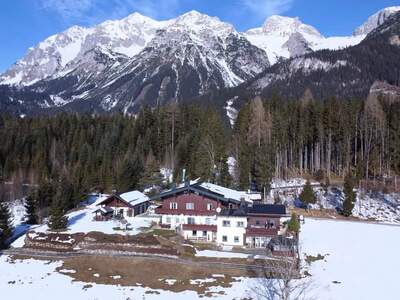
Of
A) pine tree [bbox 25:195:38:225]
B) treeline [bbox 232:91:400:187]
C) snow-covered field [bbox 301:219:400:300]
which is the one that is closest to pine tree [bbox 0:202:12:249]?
pine tree [bbox 25:195:38:225]

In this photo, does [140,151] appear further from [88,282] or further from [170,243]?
[88,282]

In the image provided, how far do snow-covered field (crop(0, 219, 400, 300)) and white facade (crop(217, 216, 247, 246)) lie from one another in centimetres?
784

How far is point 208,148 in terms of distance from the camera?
87.2 meters

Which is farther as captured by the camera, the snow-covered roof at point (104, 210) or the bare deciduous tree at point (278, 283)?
the snow-covered roof at point (104, 210)

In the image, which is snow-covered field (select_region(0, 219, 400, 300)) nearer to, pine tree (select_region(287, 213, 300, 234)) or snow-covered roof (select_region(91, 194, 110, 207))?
pine tree (select_region(287, 213, 300, 234))

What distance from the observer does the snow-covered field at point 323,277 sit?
121ft

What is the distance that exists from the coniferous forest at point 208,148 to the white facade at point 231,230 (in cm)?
2430

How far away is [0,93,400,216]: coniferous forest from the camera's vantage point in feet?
271

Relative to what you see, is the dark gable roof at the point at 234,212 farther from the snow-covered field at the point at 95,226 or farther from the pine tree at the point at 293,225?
the snow-covered field at the point at 95,226

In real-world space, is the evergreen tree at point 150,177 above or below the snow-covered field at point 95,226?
above

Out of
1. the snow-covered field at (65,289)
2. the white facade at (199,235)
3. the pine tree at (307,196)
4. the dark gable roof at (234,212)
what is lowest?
the snow-covered field at (65,289)

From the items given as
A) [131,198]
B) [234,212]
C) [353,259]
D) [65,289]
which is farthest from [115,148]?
[353,259]

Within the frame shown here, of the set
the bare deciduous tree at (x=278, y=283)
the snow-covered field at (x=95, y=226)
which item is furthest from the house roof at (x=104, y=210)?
the bare deciduous tree at (x=278, y=283)

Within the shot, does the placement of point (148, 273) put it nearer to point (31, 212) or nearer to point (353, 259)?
point (353, 259)
